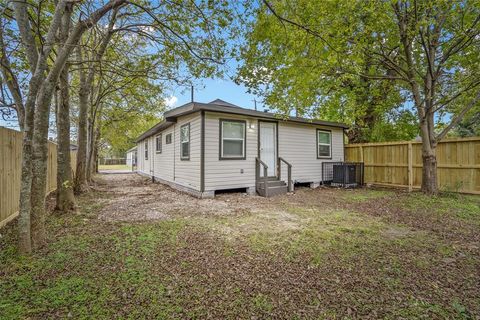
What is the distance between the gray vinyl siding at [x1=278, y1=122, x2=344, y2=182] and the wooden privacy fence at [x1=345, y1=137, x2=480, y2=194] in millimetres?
Result: 1520

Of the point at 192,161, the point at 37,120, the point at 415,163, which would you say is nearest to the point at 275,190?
the point at 192,161

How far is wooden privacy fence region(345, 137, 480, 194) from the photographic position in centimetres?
727

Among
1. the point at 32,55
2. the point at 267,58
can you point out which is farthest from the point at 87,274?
the point at 267,58

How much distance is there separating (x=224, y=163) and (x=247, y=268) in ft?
16.4

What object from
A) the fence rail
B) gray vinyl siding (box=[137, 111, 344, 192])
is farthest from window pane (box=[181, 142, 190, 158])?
the fence rail

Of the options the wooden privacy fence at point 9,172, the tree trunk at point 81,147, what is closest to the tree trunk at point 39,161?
the wooden privacy fence at point 9,172

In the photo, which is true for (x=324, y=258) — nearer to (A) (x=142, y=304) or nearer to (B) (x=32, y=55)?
(A) (x=142, y=304)

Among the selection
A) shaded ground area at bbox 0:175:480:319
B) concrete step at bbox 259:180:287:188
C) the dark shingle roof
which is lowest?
shaded ground area at bbox 0:175:480:319

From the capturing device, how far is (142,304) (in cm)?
212

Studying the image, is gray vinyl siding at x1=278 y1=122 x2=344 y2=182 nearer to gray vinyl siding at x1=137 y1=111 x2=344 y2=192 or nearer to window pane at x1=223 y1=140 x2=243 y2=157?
gray vinyl siding at x1=137 y1=111 x2=344 y2=192

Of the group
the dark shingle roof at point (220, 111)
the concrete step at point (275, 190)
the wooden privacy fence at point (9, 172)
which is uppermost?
the dark shingle roof at point (220, 111)

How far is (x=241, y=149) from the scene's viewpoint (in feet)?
26.2

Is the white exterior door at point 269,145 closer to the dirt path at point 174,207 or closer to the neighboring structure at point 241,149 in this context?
the neighboring structure at point 241,149

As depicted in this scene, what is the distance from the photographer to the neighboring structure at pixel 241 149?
7.34 metres
